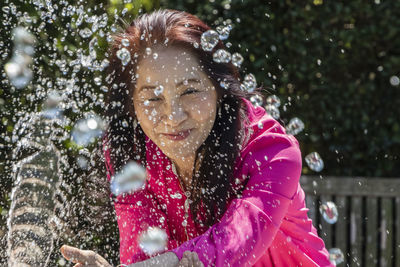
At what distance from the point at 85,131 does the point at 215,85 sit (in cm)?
85

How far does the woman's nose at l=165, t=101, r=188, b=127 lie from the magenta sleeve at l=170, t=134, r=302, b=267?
28 cm

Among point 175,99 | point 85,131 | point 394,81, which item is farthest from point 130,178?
point 394,81

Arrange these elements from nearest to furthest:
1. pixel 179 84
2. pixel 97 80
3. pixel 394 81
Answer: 1. pixel 179 84
2. pixel 97 80
3. pixel 394 81

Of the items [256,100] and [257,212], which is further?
[256,100]

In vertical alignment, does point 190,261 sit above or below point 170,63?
below

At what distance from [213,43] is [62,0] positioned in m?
1.16

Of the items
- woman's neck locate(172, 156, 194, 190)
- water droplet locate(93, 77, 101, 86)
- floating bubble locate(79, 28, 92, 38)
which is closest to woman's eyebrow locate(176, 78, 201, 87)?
woman's neck locate(172, 156, 194, 190)

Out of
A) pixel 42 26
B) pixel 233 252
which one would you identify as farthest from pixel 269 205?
pixel 42 26

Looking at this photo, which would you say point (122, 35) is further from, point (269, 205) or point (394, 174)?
point (394, 174)

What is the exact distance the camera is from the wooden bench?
159 inches

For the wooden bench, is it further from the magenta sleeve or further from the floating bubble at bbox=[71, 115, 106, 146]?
the magenta sleeve

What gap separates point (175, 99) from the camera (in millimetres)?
1967

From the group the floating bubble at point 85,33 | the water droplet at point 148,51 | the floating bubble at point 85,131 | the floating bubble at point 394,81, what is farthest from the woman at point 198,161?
the floating bubble at point 394,81

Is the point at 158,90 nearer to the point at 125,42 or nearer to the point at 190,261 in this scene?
the point at 125,42
